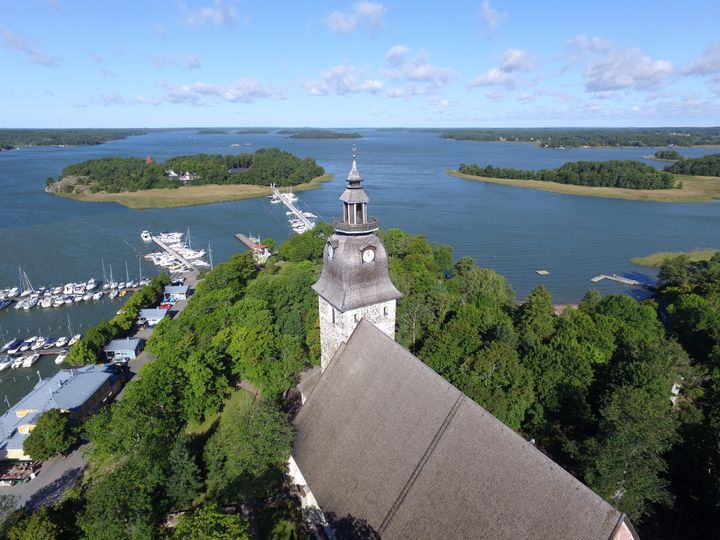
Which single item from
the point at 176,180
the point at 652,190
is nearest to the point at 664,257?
the point at 652,190

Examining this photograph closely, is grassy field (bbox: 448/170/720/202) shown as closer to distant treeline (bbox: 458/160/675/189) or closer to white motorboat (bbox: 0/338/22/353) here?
distant treeline (bbox: 458/160/675/189)

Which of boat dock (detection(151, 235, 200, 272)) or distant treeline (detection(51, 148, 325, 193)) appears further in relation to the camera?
distant treeline (detection(51, 148, 325, 193))

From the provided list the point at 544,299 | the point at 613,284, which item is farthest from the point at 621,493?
the point at 613,284

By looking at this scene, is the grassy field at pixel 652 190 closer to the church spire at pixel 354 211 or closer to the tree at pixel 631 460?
the tree at pixel 631 460

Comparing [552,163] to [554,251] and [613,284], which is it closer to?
[554,251]

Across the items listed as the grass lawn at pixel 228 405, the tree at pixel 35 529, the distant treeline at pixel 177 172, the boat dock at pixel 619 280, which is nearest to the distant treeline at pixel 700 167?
the boat dock at pixel 619 280

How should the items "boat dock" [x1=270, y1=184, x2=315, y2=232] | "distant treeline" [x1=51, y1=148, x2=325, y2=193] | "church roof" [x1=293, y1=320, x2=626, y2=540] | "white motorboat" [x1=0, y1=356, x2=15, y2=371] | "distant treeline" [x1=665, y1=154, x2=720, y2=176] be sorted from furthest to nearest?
1. "distant treeline" [x1=665, y1=154, x2=720, y2=176]
2. "distant treeline" [x1=51, y1=148, x2=325, y2=193]
3. "boat dock" [x1=270, y1=184, x2=315, y2=232]
4. "white motorboat" [x1=0, y1=356, x2=15, y2=371]
5. "church roof" [x1=293, y1=320, x2=626, y2=540]

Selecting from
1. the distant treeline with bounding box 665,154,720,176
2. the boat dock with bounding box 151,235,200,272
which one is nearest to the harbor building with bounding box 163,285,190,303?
the boat dock with bounding box 151,235,200,272
